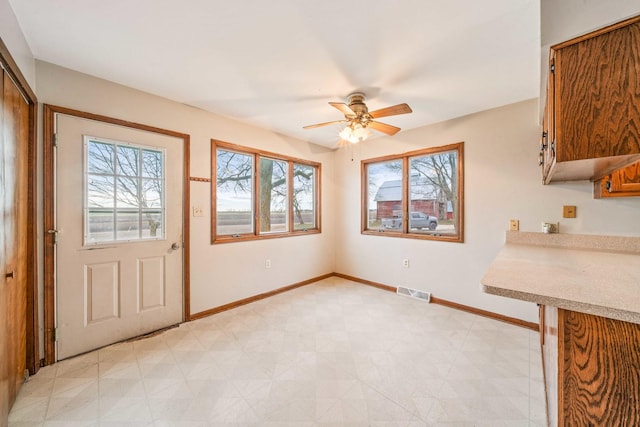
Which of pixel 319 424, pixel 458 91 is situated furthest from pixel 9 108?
pixel 458 91

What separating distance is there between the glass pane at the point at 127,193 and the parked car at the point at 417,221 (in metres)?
3.15

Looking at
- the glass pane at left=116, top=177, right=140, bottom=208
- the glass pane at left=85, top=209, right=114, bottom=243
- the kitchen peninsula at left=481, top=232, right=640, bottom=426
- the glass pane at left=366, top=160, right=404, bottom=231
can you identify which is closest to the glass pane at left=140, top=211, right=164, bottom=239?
the glass pane at left=116, top=177, right=140, bottom=208

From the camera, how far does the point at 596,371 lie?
879mm

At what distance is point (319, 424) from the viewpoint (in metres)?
1.47

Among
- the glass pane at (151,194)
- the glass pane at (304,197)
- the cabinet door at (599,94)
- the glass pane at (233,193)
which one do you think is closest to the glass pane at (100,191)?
the glass pane at (151,194)

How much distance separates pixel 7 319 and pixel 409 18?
116 inches

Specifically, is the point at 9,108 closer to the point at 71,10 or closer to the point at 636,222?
the point at 71,10

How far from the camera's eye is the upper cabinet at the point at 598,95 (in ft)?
3.66

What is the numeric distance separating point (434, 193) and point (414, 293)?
53.7 inches

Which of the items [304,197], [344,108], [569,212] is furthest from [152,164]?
[569,212]

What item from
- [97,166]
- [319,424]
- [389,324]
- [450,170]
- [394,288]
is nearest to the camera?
[319,424]

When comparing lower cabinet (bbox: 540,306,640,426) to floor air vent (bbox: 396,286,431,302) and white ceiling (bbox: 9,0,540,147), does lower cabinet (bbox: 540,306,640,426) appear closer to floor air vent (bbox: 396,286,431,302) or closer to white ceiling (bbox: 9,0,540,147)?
white ceiling (bbox: 9,0,540,147)

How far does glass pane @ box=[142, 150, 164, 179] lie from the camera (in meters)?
2.47

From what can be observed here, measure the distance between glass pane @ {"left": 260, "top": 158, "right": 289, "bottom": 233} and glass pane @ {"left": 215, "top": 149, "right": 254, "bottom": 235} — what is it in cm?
20
